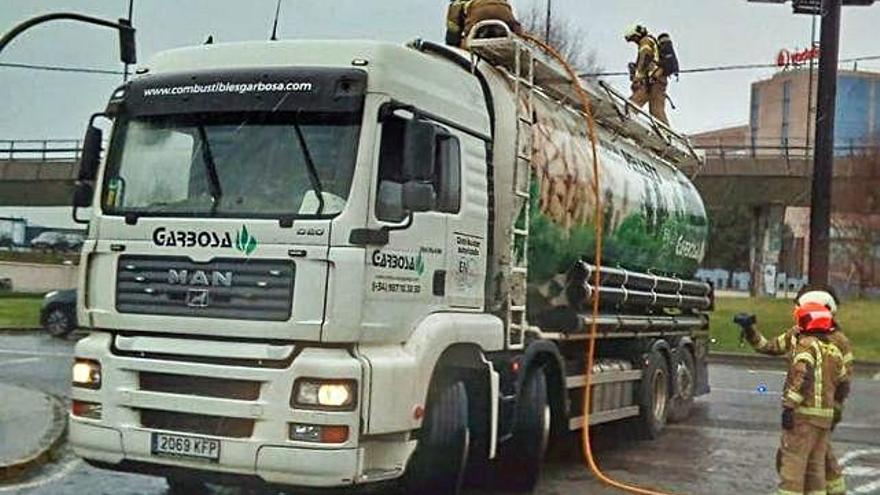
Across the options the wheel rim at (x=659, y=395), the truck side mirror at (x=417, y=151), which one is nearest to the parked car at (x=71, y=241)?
the wheel rim at (x=659, y=395)

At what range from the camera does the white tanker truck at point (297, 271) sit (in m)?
6.83

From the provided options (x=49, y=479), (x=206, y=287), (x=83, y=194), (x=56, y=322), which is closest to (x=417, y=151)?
(x=206, y=287)

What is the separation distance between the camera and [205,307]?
7.01m

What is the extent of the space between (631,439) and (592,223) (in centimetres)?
350

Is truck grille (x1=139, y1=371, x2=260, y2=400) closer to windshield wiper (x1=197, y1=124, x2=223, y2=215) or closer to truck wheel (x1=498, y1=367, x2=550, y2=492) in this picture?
windshield wiper (x1=197, y1=124, x2=223, y2=215)

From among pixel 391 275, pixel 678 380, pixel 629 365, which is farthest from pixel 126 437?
pixel 678 380

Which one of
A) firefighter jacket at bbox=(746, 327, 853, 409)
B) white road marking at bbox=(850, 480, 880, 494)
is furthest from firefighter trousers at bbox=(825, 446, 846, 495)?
white road marking at bbox=(850, 480, 880, 494)

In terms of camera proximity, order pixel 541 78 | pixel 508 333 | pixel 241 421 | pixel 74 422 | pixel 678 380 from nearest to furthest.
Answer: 1. pixel 241 421
2. pixel 74 422
3. pixel 508 333
4. pixel 541 78
5. pixel 678 380

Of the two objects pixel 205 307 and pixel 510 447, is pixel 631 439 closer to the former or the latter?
pixel 510 447

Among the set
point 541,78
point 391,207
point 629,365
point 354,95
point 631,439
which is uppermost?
point 541,78

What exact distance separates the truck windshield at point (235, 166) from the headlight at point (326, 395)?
1016mm

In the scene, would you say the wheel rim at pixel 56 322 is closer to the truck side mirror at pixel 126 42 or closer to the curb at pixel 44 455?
the truck side mirror at pixel 126 42

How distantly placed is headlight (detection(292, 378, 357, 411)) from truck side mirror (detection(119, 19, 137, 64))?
43.0 feet

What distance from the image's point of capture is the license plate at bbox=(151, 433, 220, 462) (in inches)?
269
